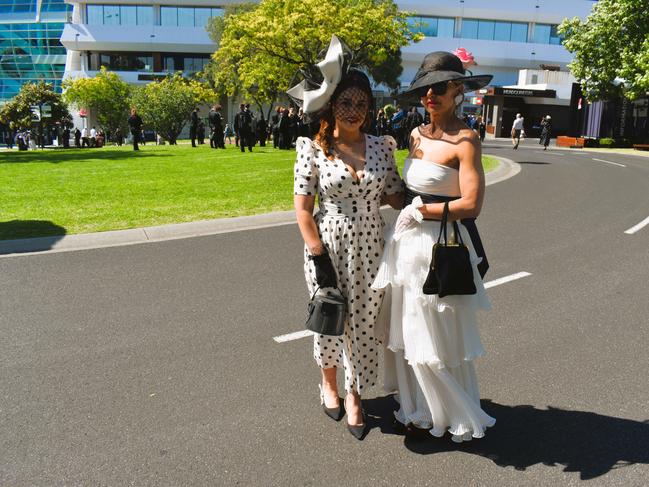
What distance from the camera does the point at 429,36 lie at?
232 ft

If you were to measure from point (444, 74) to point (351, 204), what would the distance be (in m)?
0.83

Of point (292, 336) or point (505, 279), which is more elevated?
point (505, 279)

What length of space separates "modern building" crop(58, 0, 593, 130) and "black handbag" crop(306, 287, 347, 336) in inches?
2548

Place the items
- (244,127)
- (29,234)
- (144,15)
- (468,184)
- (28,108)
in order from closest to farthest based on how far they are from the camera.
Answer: (468,184) → (29,234) → (244,127) → (28,108) → (144,15)

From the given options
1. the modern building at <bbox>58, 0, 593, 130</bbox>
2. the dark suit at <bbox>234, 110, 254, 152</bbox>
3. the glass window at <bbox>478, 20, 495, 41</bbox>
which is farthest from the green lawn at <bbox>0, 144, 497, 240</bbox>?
the glass window at <bbox>478, 20, 495, 41</bbox>

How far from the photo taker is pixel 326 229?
3.16 meters

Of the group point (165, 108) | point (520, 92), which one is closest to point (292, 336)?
point (165, 108)

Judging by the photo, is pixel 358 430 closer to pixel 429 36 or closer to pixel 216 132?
pixel 216 132

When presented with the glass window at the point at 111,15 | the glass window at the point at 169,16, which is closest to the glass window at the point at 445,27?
the glass window at the point at 169,16

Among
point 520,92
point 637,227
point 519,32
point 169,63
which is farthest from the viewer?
point 519,32

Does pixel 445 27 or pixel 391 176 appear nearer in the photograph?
pixel 391 176

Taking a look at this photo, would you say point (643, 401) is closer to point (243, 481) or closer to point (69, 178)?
point (243, 481)

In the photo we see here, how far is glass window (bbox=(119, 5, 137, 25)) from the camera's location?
221 feet

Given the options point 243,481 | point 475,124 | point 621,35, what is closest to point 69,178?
point 243,481
